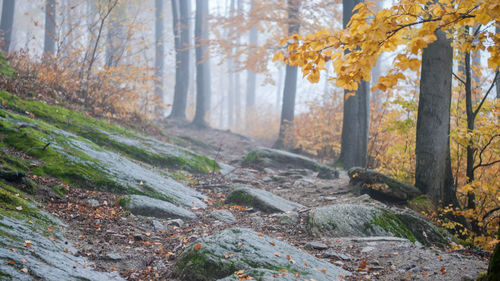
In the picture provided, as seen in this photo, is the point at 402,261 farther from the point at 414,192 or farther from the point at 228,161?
the point at 228,161

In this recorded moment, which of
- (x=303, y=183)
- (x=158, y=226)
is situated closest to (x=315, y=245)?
(x=158, y=226)

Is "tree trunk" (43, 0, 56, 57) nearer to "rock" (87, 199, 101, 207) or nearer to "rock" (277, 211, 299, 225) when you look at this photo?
"rock" (87, 199, 101, 207)

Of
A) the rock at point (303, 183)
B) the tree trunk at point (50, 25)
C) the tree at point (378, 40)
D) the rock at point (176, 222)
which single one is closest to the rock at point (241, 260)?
the rock at point (176, 222)

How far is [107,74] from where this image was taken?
911 centimetres

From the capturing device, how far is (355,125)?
9828 millimetres

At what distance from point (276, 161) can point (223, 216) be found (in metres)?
4.94

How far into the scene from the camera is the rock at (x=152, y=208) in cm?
459

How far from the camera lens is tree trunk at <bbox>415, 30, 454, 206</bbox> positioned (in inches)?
231

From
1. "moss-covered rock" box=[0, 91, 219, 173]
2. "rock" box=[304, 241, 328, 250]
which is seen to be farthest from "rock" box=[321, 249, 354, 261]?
"moss-covered rock" box=[0, 91, 219, 173]

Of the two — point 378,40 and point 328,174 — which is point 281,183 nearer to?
point 328,174

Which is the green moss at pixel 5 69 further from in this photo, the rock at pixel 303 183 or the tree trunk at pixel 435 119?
the tree trunk at pixel 435 119

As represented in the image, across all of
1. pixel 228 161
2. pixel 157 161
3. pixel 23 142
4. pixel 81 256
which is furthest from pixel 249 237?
pixel 228 161

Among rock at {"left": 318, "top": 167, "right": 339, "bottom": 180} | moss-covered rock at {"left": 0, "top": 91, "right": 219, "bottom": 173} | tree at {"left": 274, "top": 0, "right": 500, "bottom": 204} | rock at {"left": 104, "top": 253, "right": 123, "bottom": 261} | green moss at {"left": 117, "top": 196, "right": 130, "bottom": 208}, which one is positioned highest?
tree at {"left": 274, "top": 0, "right": 500, "bottom": 204}

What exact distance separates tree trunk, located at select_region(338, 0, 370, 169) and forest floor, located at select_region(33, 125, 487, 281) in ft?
13.4
